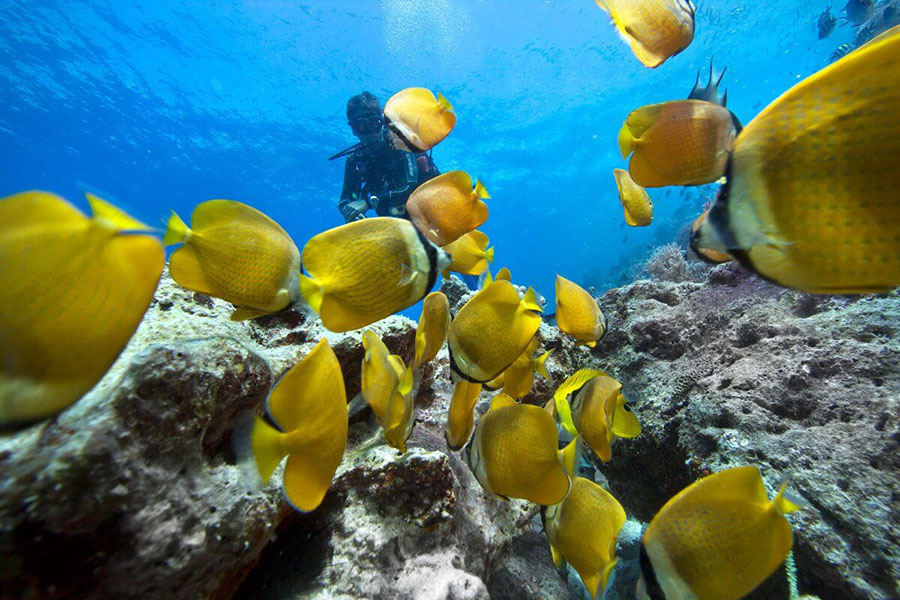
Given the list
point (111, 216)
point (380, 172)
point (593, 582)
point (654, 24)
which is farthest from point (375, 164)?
point (593, 582)

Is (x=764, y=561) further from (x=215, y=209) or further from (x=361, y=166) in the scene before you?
(x=361, y=166)

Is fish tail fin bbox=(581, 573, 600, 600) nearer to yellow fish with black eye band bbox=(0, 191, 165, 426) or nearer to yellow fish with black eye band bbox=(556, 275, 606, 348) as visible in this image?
yellow fish with black eye band bbox=(556, 275, 606, 348)

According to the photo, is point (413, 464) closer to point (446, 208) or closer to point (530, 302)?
point (530, 302)

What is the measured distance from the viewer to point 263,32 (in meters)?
23.2

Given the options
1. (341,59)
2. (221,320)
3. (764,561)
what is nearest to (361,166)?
(221,320)

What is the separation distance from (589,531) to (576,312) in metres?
1.16

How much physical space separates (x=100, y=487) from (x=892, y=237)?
192 cm

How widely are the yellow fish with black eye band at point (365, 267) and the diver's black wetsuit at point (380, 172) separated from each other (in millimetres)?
5493

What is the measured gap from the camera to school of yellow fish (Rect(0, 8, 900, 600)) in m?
0.78

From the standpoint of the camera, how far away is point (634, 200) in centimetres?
283

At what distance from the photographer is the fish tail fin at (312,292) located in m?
1.25

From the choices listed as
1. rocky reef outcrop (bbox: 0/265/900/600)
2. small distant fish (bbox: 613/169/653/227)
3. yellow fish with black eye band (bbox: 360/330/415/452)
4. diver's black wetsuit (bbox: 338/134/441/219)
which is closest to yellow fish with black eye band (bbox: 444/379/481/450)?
rocky reef outcrop (bbox: 0/265/900/600)

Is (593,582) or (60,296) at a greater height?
(60,296)

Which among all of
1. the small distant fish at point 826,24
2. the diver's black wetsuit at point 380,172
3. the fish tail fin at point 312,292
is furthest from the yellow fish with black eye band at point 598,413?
the small distant fish at point 826,24
